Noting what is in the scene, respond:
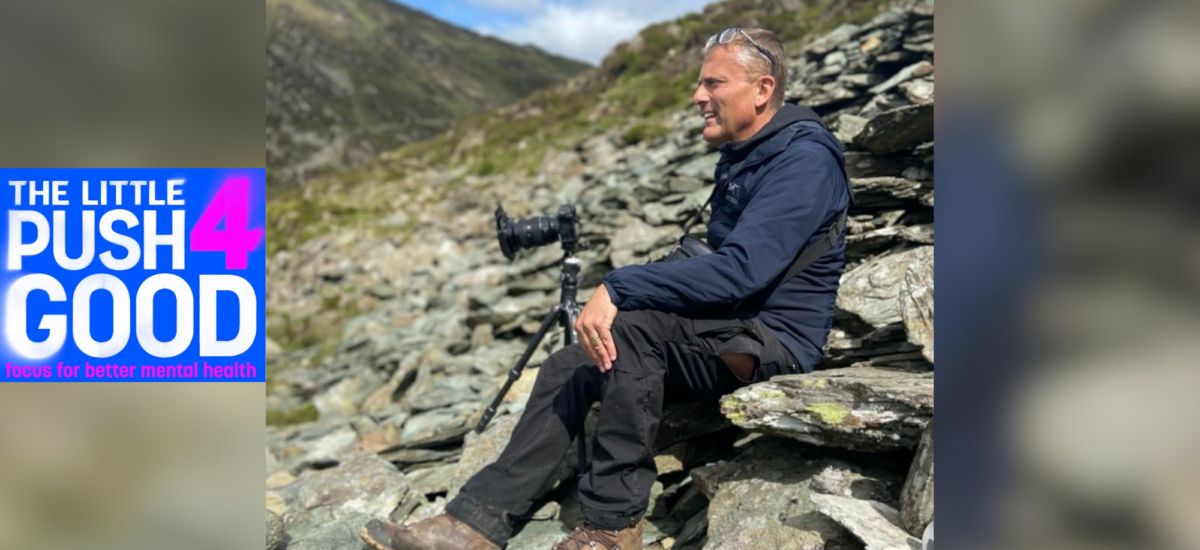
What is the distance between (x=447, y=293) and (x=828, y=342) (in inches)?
407

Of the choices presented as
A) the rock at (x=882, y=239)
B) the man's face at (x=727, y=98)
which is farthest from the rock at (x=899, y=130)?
the man's face at (x=727, y=98)

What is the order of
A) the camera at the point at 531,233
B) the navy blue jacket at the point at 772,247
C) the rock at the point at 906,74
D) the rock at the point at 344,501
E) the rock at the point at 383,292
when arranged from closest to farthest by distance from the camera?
the navy blue jacket at the point at 772,247 < the rock at the point at 344,501 < the camera at the point at 531,233 < the rock at the point at 906,74 < the rock at the point at 383,292

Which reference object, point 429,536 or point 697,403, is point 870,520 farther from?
point 429,536

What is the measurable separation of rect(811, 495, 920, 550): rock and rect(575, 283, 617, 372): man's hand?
3.50 ft

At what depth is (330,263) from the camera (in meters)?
21.1

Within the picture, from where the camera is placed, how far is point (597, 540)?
3.62 m

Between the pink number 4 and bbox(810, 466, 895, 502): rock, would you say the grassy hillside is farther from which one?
the pink number 4

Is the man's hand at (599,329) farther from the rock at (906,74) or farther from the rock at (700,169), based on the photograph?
the rock at (700,169)

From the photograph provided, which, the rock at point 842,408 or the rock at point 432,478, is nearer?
the rock at point 842,408

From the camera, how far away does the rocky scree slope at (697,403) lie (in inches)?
146

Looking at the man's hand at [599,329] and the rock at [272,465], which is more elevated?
the man's hand at [599,329]

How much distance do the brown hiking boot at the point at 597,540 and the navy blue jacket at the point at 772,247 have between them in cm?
100

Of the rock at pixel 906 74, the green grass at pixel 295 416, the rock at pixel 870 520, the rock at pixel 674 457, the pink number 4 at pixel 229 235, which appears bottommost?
the green grass at pixel 295 416

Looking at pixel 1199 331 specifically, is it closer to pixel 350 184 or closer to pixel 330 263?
pixel 330 263
